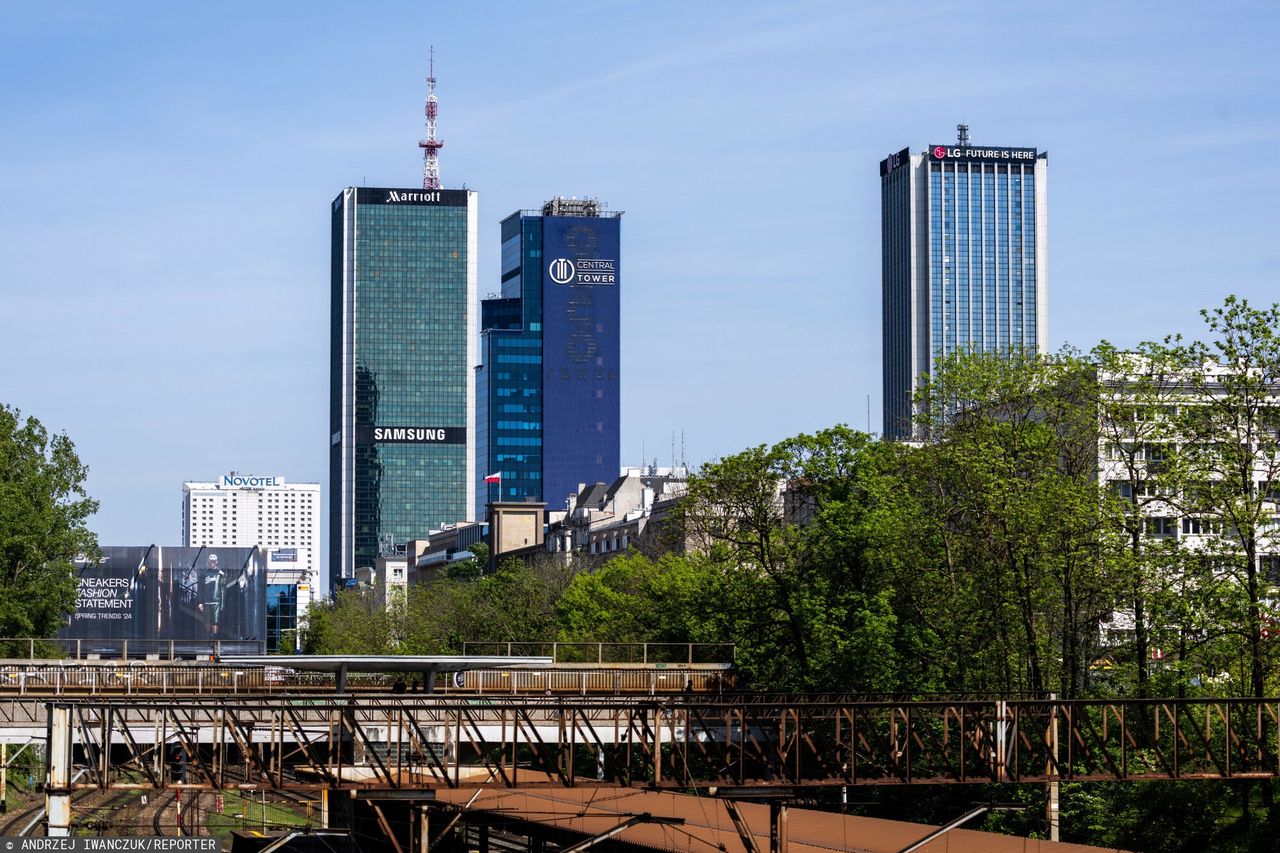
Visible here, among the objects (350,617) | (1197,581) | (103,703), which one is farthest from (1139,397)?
(350,617)

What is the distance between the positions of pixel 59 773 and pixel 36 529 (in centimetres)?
5585

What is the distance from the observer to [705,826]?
53375 millimetres

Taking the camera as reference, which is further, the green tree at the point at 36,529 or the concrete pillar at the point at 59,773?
the green tree at the point at 36,529

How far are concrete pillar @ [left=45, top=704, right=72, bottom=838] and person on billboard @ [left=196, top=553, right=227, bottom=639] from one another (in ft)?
491

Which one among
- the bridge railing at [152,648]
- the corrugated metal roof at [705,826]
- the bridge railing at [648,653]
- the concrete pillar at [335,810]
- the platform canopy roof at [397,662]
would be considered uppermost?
the platform canopy roof at [397,662]

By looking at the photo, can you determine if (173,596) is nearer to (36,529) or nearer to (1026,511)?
(36,529)

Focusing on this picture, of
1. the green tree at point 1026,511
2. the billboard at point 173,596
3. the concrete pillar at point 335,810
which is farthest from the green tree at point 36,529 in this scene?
the billboard at point 173,596

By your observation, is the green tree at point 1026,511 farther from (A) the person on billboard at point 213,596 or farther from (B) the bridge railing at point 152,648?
(A) the person on billboard at point 213,596

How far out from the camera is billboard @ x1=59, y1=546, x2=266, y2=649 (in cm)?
18350

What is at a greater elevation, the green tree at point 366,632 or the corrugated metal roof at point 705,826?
the corrugated metal roof at point 705,826

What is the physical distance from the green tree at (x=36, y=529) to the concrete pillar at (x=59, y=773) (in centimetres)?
5250

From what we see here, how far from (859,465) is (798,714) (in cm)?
3917

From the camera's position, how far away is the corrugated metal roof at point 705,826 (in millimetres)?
48781

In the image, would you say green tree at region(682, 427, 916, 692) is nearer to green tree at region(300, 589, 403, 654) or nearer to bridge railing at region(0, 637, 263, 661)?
bridge railing at region(0, 637, 263, 661)
